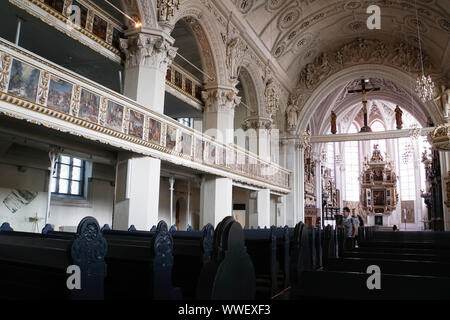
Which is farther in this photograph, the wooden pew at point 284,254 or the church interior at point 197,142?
the wooden pew at point 284,254

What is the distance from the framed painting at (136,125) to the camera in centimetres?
815

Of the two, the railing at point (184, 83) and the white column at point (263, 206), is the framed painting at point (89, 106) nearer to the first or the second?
the railing at point (184, 83)

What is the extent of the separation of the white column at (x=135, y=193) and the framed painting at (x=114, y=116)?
106 centimetres

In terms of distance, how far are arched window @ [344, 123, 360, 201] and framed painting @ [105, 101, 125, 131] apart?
95.9ft

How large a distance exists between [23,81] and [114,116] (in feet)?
6.84

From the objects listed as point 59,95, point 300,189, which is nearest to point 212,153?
point 59,95

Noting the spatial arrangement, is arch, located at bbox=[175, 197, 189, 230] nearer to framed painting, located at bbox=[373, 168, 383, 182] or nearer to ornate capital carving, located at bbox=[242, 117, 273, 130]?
ornate capital carving, located at bbox=[242, 117, 273, 130]

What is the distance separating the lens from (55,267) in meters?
2.41

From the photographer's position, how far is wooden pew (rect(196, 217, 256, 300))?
1536 mm

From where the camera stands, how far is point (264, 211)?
1596 centimetres

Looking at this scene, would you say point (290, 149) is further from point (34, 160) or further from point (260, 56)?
point (34, 160)

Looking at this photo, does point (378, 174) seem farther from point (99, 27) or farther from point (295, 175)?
point (99, 27)

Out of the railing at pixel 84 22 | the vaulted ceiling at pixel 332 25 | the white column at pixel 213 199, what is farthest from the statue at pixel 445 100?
the railing at pixel 84 22

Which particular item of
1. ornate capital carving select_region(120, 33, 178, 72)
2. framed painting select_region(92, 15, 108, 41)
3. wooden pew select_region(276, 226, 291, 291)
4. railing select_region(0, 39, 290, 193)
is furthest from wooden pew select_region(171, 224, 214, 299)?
framed painting select_region(92, 15, 108, 41)
